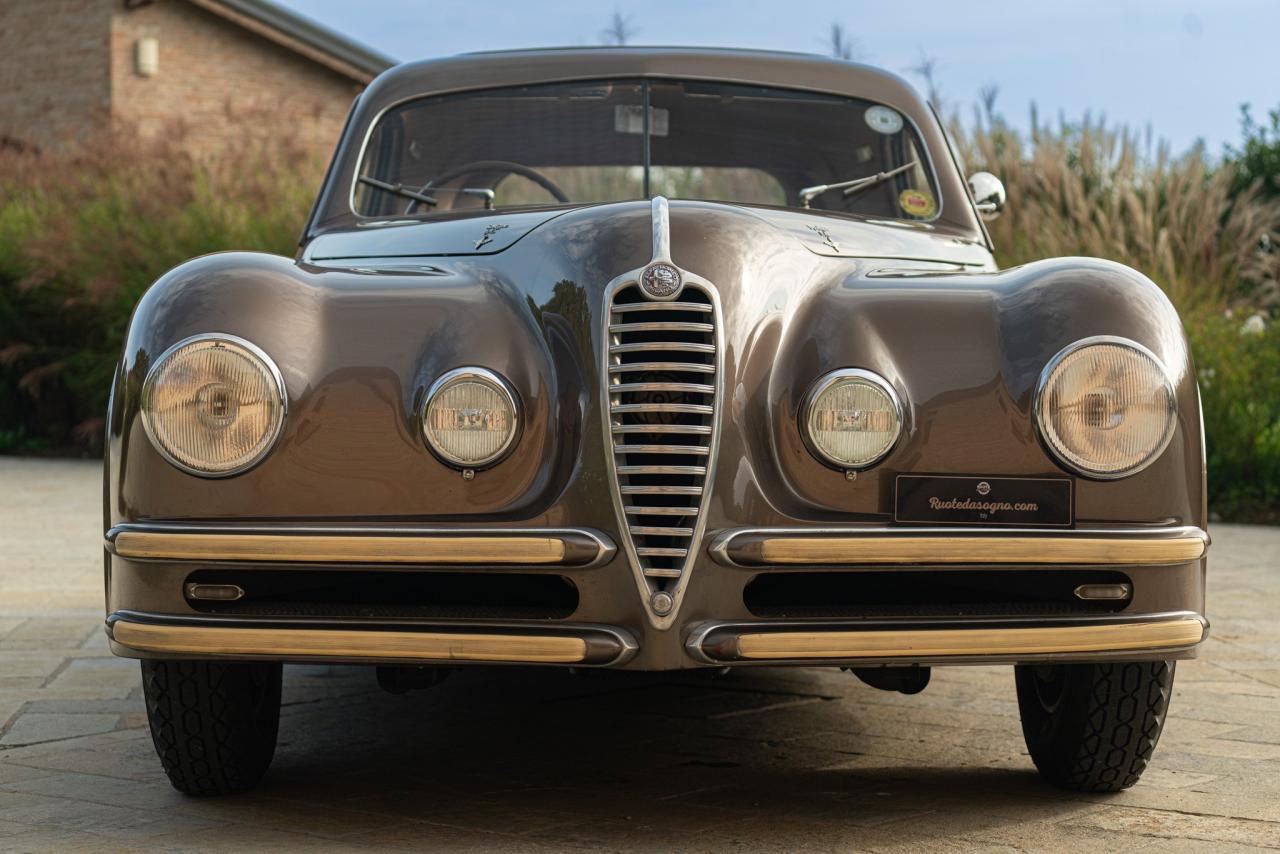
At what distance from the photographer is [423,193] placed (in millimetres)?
4426

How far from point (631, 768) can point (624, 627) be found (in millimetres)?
849

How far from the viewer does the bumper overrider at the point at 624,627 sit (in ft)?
9.04

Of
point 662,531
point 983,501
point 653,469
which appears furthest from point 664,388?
point 983,501

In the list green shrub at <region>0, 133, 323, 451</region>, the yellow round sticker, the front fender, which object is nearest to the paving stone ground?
the front fender

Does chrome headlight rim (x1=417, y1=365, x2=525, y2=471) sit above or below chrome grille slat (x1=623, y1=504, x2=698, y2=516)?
above

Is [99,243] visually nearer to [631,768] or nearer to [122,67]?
[122,67]

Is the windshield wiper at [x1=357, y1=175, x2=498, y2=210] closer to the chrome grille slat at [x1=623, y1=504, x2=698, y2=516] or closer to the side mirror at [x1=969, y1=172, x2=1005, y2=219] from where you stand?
the side mirror at [x1=969, y1=172, x2=1005, y2=219]

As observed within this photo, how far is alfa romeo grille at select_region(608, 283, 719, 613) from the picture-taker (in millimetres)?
2770

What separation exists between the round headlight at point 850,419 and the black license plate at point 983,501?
0.08m

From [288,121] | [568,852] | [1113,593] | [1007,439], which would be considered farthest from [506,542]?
[288,121]

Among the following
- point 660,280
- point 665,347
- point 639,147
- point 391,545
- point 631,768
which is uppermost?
point 639,147

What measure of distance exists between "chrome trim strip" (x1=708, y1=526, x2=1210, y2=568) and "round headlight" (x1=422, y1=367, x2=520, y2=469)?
0.42 metres

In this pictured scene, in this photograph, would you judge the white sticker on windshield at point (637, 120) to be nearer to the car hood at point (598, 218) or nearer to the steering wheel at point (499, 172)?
the steering wheel at point (499, 172)

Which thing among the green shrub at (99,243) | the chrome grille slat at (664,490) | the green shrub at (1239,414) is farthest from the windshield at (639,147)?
the green shrub at (99,243)
